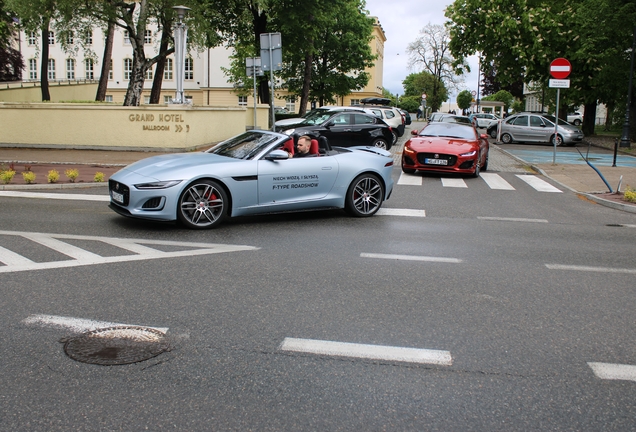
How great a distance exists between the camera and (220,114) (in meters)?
23.8

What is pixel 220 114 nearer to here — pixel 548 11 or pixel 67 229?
pixel 67 229

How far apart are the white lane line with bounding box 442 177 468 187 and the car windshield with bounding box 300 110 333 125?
7.74m

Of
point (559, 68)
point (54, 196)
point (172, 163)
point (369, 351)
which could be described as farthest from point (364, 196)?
point (559, 68)

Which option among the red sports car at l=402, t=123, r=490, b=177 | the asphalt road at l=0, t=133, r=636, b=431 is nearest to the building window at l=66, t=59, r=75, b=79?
the red sports car at l=402, t=123, r=490, b=177

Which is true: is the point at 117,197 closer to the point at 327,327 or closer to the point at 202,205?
the point at 202,205

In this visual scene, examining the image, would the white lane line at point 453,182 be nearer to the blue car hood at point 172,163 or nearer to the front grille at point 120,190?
the blue car hood at point 172,163

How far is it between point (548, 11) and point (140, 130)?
25.1 m

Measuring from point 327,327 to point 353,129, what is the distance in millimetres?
19013

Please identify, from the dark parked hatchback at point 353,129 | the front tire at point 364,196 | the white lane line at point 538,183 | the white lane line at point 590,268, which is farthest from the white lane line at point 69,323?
the dark parked hatchback at point 353,129

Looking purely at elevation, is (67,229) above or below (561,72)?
below

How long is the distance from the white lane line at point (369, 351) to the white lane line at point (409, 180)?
11416mm

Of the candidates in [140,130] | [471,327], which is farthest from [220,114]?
[471,327]

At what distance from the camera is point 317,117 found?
25141 mm

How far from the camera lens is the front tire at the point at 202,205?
8.84 m
